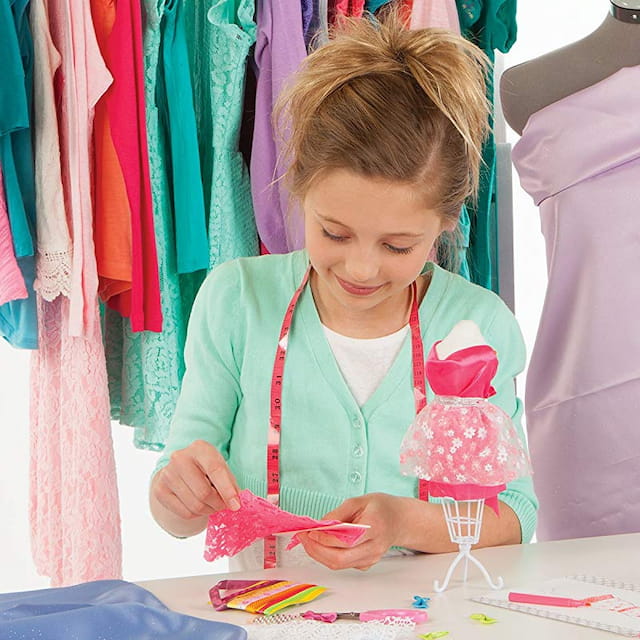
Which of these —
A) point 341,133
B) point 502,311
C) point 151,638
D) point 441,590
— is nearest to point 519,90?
point 502,311

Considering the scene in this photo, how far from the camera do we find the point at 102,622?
855mm

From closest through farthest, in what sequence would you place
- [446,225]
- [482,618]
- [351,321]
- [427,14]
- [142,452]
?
[482,618] → [446,225] → [351,321] → [427,14] → [142,452]

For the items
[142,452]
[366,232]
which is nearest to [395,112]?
[366,232]

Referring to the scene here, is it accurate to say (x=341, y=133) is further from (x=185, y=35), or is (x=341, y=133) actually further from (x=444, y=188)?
(x=185, y=35)

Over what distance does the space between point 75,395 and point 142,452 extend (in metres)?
0.76

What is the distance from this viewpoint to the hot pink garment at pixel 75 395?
185cm

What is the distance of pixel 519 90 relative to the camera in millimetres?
1664

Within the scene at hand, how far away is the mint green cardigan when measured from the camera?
137 cm

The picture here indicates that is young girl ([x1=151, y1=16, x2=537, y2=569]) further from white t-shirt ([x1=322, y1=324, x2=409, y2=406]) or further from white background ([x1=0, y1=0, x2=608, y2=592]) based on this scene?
white background ([x1=0, y1=0, x2=608, y2=592])

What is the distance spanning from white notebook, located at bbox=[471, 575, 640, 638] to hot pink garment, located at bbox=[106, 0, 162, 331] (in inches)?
41.2

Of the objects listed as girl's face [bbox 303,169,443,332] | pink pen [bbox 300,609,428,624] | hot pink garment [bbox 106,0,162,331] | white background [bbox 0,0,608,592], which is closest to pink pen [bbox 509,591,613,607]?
pink pen [bbox 300,609,428,624]

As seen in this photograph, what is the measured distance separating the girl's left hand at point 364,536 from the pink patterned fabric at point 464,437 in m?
0.10

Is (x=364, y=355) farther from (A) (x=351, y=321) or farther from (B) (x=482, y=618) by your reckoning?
(B) (x=482, y=618)

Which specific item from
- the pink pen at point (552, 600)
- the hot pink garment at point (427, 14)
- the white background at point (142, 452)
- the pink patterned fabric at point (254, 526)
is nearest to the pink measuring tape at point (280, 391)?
the pink patterned fabric at point (254, 526)
